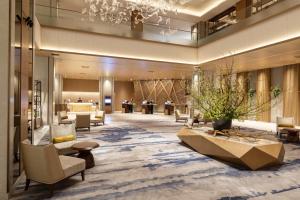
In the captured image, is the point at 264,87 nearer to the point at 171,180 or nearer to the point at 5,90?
the point at 171,180

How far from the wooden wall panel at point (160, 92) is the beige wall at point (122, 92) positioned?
2.47ft

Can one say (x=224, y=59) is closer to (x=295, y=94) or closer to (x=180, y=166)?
(x=295, y=94)

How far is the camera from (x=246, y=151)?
14.4 ft

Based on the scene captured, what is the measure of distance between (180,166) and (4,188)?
314 centimetres

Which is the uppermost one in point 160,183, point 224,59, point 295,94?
point 224,59

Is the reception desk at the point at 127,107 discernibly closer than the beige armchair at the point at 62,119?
Answer: No

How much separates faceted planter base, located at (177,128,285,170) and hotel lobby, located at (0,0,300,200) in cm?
2

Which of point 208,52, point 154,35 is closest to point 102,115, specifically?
point 154,35

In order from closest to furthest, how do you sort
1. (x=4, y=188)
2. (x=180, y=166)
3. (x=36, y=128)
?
(x=4, y=188) < (x=180, y=166) < (x=36, y=128)

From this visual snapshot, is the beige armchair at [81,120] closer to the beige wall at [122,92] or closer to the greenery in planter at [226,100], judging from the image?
the greenery in planter at [226,100]

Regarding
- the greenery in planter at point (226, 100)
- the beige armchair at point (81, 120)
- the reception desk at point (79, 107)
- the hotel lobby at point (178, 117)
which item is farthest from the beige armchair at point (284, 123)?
the reception desk at point (79, 107)

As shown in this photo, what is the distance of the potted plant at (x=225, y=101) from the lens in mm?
5254

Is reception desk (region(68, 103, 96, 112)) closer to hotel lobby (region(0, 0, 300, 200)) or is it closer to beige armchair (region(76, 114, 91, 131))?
hotel lobby (region(0, 0, 300, 200))

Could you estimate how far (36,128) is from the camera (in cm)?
902
